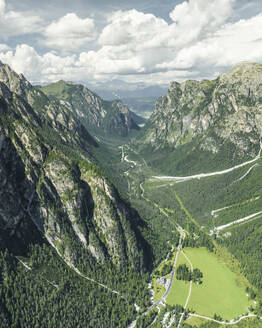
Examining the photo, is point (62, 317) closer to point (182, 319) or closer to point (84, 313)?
point (84, 313)

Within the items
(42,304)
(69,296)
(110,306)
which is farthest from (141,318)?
(42,304)

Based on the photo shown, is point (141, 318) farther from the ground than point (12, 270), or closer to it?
closer to it

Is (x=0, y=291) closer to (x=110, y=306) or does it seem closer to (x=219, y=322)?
(x=110, y=306)

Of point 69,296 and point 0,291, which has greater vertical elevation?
point 0,291

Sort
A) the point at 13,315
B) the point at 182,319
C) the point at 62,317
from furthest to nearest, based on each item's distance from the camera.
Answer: the point at 182,319 < the point at 62,317 < the point at 13,315

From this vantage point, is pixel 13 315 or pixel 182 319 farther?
pixel 182 319

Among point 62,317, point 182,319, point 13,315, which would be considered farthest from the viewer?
point 182,319

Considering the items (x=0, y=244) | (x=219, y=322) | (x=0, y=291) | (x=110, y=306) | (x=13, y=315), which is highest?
(x=0, y=244)

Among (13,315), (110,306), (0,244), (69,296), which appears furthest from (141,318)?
(0,244)

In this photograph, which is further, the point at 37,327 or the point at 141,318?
the point at 141,318
